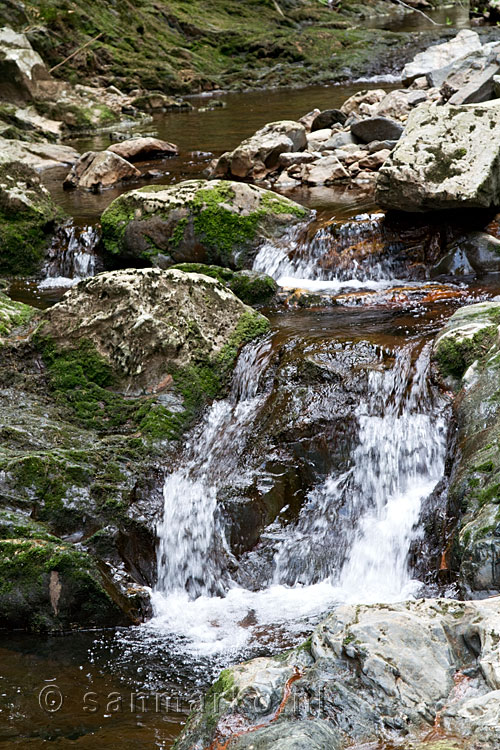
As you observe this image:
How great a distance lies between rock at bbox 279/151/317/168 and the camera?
12.6 m

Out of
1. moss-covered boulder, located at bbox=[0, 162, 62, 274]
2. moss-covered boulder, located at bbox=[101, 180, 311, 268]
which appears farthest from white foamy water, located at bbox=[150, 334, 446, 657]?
moss-covered boulder, located at bbox=[0, 162, 62, 274]

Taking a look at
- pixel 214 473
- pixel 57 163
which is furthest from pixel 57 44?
pixel 214 473

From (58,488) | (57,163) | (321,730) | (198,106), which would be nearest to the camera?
(321,730)

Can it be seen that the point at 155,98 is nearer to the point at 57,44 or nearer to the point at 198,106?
the point at 198,106

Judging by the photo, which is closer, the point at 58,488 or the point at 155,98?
the point at 58,488

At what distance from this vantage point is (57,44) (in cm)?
2416

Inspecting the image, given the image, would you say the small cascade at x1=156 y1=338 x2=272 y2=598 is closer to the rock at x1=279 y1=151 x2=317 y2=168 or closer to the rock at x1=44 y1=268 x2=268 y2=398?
the rock at x1=44 y1=268 x2=268 y2=398

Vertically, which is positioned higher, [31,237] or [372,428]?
[31,237]

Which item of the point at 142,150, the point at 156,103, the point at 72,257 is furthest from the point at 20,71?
the point at 72,257

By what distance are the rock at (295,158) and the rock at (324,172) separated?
0.89 ft

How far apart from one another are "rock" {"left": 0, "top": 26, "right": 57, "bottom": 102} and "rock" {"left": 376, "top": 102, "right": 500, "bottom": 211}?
48.6 ft

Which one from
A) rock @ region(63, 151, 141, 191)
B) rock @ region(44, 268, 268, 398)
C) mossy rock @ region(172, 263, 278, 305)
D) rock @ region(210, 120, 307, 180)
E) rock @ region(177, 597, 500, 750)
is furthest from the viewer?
rock @ region(63, 151, 141, 191)

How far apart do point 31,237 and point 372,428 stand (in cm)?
623

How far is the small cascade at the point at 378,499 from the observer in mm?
5195
